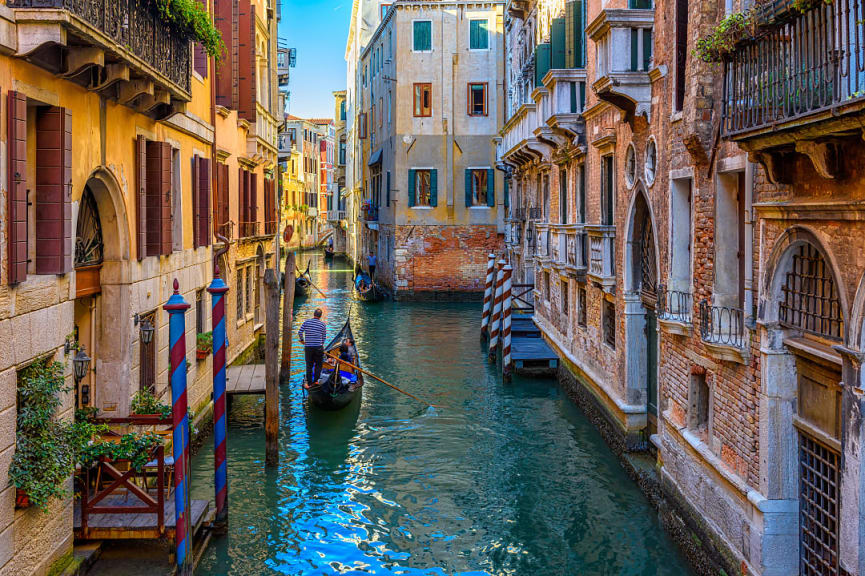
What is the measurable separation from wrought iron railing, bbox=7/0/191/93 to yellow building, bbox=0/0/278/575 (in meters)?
0.02

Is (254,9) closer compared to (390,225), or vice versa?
(254,9)

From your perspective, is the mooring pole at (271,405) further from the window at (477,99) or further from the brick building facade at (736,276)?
the window at (477,99)

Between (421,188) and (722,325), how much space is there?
2430cm

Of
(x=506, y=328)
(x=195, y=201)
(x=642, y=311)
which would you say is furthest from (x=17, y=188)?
(x=506, y=328)

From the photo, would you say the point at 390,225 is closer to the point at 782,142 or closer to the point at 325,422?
the point at 325,422

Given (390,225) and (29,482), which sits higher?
(390,225)

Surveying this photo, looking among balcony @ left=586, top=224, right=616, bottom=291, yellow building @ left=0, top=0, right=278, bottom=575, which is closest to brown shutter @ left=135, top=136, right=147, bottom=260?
yellow building @ left=0, top=0, right=278, bottom=575

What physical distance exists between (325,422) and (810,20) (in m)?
9.69

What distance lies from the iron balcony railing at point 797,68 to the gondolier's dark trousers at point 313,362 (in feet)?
28.0

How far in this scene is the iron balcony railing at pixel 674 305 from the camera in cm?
834

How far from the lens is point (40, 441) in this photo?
19.2 feet

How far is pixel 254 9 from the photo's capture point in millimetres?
17141

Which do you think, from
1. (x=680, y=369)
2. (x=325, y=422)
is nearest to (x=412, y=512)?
(x=680, y=369)

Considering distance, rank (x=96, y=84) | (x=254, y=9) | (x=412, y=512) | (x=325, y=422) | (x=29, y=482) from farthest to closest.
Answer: (x=254, y=9) < (x=325, y=422) < (x=412, y=512) < (x=96, y=84) < (x=29, y=482)
